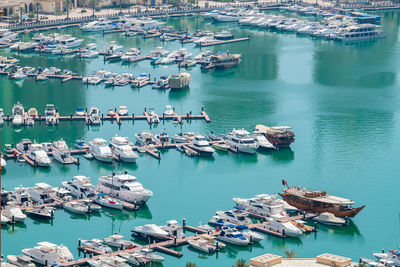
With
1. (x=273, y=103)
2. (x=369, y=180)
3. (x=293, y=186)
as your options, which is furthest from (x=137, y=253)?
(x=273, y=103)

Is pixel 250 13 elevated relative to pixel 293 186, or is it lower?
elevated

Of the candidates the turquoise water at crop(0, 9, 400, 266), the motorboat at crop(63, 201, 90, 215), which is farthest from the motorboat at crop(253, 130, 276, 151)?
the motorboat at crop(63, 201, 90, 215)

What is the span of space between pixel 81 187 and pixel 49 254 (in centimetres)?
1488

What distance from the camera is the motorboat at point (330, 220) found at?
74688 millimetres

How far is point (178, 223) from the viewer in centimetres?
7362

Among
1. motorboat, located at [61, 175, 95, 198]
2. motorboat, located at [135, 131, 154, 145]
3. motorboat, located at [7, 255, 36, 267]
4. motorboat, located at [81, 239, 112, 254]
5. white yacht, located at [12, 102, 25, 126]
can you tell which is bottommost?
motorboat, located at [7, 255, 36, 267]

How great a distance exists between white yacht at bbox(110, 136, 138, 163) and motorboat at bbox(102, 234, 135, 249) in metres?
22.4

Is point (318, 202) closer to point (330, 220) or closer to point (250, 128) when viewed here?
point (330, 220)

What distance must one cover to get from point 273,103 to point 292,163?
27.1 meters

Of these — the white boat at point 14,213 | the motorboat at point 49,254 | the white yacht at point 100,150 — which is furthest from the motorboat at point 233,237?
the white yacht at point 100,150

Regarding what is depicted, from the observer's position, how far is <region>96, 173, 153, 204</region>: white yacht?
3078 inches

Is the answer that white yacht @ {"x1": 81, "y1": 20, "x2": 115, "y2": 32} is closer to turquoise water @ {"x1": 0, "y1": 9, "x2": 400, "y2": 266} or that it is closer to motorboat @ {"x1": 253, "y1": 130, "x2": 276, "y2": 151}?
turquoise water @ {"x1": 0, "y1": 9, "x2": 400, "y2": 266}

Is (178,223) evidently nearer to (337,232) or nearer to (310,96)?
(337,232)

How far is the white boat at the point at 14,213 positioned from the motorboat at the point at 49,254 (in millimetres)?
7718
